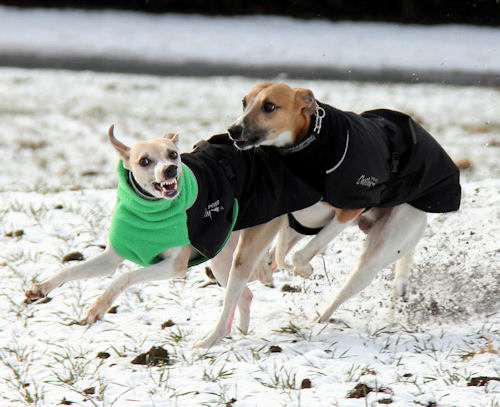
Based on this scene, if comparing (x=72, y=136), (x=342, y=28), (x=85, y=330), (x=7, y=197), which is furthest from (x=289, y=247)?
(x=342, y=28)

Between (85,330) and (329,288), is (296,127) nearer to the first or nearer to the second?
(329,288)

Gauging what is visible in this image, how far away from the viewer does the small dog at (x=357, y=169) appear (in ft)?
14.3

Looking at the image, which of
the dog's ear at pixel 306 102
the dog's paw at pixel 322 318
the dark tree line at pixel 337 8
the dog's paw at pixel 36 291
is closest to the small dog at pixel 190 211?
the dog's paw at pixel 36 291

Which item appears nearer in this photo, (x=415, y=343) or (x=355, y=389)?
(x=355, y=389)

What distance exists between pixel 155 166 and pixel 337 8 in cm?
1491

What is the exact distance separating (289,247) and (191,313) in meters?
0.87

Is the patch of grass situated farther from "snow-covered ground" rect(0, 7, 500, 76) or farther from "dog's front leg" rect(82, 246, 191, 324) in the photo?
"snow-covered ground" rect(0, 7, 500, 76)

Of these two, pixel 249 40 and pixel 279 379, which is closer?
pixel 279 379

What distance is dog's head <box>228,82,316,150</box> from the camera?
4.26m

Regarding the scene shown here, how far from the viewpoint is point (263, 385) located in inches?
143

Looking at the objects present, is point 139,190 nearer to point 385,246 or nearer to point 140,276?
point 140,276

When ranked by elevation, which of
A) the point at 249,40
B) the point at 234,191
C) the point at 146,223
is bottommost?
the point at 146,223

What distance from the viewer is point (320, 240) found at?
15.1 ft

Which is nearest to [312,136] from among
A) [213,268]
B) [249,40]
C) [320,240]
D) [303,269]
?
[320,240]
